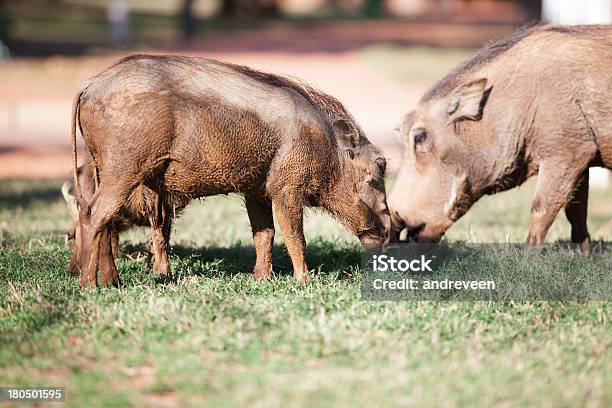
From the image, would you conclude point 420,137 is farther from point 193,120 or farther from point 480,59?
point 193,120

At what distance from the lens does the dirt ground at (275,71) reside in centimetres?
1451

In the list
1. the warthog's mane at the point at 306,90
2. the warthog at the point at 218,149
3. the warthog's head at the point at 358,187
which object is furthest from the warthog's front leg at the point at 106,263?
the warthog's head at the point at 358,187

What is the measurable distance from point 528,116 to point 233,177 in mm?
2050

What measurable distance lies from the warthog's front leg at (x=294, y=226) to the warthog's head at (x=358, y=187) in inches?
9.2

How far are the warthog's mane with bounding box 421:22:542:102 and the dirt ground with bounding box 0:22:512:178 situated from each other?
602 mm

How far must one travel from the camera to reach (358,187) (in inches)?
241

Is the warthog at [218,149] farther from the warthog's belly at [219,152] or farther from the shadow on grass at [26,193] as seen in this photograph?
the shadow on grass at [26,193]

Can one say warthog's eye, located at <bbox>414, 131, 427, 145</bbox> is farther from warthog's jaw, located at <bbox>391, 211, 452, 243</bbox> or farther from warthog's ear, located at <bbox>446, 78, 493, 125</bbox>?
warthog's jaw, located at <bbox>391, 211, 452, 243</bbox>

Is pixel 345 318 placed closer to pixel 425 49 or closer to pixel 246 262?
pixel 246 262

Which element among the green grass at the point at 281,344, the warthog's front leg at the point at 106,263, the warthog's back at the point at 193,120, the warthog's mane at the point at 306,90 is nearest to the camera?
the green grass at the point at 281,344

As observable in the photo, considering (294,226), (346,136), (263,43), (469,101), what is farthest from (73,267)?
(263,43)

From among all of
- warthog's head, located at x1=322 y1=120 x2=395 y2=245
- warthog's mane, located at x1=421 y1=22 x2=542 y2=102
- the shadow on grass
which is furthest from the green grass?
the shadow on grass

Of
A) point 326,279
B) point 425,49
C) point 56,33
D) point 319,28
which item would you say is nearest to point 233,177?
point 326,279

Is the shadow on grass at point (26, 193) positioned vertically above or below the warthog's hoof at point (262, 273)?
below
